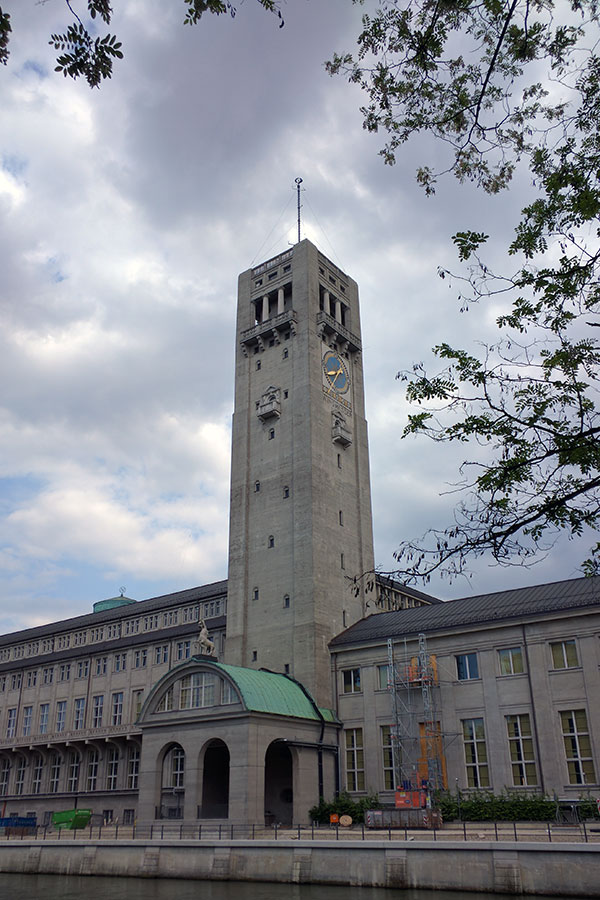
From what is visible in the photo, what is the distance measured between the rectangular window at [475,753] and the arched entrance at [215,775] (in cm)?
1628

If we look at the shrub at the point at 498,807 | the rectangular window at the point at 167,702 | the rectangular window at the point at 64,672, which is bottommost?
the shrub at the point at 498,807

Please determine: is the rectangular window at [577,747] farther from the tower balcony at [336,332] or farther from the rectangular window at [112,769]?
the rectangular window at [112,769]

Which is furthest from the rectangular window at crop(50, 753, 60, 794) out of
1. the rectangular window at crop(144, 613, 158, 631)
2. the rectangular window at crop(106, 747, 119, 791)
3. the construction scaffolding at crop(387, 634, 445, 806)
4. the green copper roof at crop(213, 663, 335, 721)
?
the construction scaffolding at crop(387, 634, 445, 806)

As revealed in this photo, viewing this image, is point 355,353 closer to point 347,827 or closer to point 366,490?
point 366,490

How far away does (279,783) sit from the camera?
178 feet

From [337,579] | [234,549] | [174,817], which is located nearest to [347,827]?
[174,817]

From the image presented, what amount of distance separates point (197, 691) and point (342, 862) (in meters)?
22.1

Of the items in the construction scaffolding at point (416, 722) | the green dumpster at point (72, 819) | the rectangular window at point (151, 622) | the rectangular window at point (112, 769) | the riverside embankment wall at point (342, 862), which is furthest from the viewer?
the rectangular window at point (151, 622)

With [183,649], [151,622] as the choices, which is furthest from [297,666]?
[151,622]

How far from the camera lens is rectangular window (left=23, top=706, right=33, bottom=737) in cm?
8088

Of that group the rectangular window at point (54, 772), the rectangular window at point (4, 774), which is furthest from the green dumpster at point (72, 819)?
the rectangular window at point (4, 774)

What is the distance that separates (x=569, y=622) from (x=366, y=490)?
26.2m

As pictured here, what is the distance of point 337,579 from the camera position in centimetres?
6259

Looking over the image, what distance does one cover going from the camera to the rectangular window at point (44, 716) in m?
79.4
